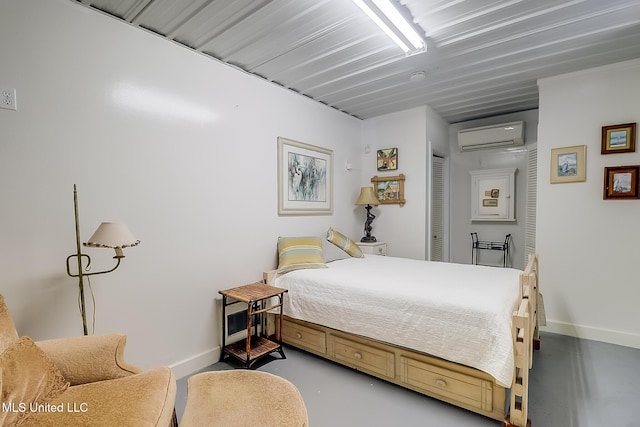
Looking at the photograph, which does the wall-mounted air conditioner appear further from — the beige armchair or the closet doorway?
the beige armchair

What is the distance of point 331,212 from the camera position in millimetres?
3725

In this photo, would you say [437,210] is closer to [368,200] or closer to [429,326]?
[368,200]

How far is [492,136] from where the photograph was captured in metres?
3.94

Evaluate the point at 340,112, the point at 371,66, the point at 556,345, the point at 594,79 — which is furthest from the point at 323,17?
the point at 556,345

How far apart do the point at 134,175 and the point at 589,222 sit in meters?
4.05

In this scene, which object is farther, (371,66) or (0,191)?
(371,66)

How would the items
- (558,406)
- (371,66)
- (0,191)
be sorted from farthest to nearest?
(371,66) → (558,406) → (0,191)

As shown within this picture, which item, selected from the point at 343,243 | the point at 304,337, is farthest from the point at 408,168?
the point at 304,337

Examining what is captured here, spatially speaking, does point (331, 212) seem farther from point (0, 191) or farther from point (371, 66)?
point (0, 191)

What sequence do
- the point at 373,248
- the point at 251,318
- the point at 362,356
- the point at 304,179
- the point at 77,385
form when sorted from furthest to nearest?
the point at 373,248 < the point at 304,179 < the point at 251,318 < the point at 362,356 < the point at 77,385

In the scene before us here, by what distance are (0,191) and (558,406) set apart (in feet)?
11.5

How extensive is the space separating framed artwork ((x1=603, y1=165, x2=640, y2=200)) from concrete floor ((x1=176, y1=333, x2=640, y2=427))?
140cm

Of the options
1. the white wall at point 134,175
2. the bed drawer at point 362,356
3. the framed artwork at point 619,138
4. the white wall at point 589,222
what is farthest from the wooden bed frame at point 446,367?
→ the framed artwork at point 619,138

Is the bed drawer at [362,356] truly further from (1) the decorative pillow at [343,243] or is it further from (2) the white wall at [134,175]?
(1) the decorative pillow at [343,243]
